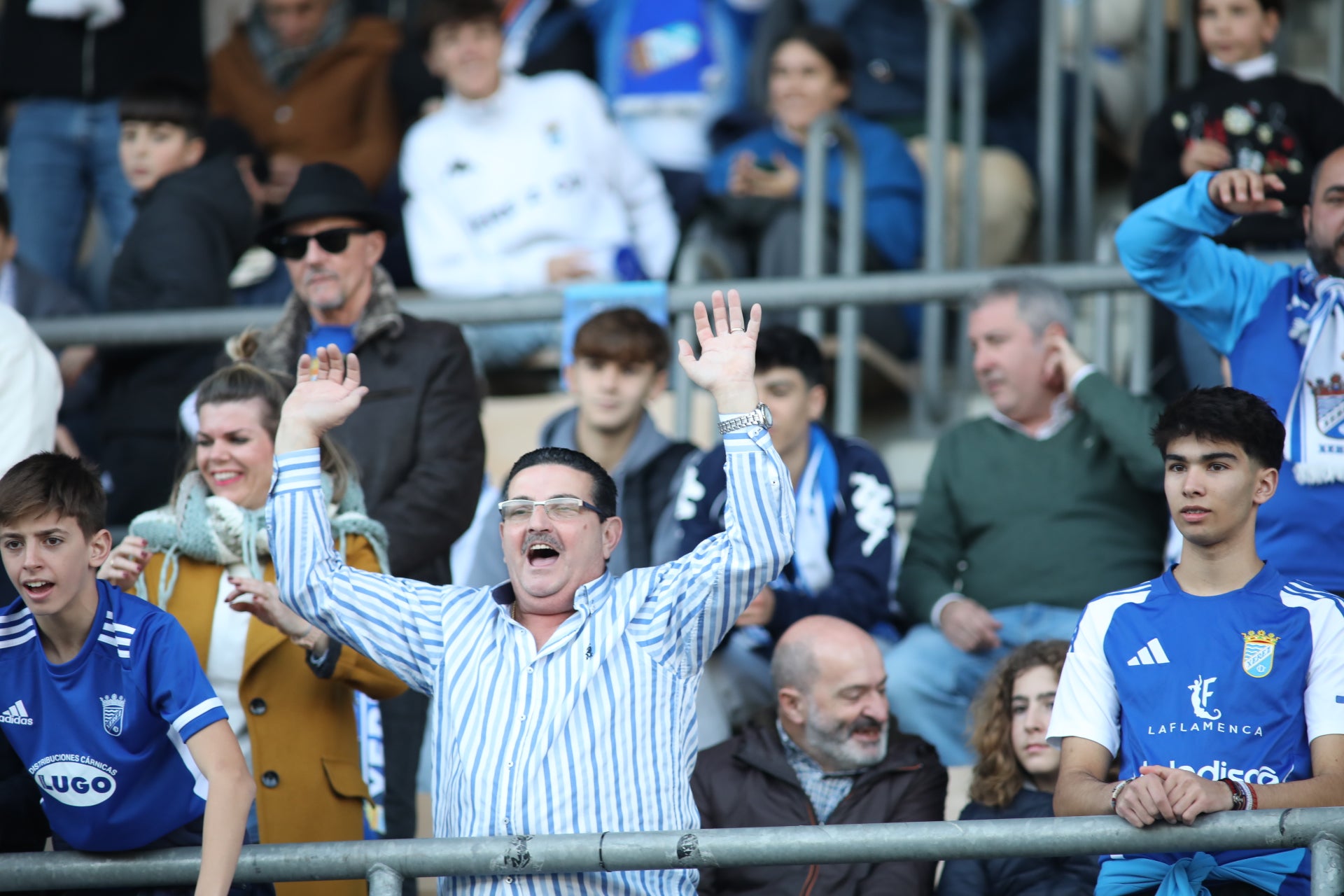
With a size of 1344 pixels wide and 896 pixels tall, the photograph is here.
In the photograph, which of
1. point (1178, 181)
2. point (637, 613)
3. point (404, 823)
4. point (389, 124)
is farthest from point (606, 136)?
point (637, 613)

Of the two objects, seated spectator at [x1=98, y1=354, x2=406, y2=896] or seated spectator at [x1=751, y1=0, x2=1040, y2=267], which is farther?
seated spectator at [x1=751, y1=0, x2=1040, y2=267]

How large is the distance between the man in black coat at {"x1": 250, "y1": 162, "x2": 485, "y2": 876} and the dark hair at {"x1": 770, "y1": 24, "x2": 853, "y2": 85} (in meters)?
2.38

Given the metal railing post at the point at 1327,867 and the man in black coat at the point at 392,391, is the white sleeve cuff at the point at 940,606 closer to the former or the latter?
the man in black coat at the point at 392,391

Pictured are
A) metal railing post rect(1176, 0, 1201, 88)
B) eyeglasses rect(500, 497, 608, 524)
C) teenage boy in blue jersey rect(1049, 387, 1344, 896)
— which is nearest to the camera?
teenage boy in blue jersey rect(1049, 387, 1344, 896)

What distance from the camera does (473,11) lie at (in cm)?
696

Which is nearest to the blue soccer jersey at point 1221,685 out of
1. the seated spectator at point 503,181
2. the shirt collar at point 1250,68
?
the shirt collar at point 1250,68

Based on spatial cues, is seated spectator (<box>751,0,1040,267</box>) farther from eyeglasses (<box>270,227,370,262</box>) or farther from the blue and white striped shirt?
the blue and white striped shirt

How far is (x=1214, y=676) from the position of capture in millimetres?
3635

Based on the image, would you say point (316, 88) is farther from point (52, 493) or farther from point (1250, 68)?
point (52, 493)

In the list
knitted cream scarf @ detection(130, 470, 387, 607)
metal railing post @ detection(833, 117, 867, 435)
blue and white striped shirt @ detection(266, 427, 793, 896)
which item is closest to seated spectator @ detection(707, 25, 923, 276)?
metal railing post @ detection(833, 117, 867, 435)

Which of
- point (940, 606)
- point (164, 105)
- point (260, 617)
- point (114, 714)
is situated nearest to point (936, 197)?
point (940, 606)

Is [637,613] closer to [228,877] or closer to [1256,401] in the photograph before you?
[228,877]

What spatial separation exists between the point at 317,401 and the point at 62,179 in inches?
152

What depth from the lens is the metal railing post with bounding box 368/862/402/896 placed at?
340 cm
